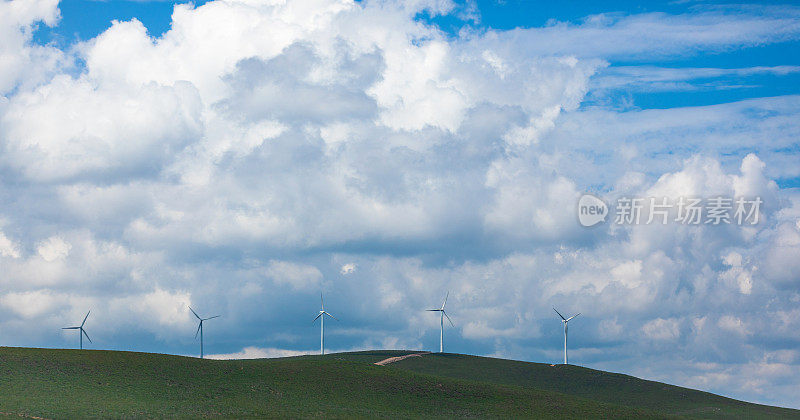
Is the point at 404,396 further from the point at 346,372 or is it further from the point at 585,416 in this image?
the point at 585,416

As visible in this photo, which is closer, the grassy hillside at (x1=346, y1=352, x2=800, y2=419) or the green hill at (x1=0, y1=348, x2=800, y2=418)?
the green hill at (x1=0, y1=348, x2=800, y2=418)

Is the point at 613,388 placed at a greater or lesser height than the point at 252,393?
greater

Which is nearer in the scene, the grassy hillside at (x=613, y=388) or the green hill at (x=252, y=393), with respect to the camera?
the green hill at (x=252, y=393)

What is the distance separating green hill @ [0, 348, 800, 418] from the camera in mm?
106812

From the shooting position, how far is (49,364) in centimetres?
12062

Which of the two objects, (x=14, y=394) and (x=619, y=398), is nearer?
(x=14, y=394)

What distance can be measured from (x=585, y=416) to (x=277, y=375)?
50.0 m

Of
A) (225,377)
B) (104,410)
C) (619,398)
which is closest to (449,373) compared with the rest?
(619,398)

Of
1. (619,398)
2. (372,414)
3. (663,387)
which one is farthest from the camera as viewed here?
(663,387)

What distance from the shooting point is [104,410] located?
10200 cm

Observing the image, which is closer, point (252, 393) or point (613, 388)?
point (252, 393)

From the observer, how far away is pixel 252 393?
123 metres

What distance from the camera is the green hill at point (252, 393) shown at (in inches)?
4205

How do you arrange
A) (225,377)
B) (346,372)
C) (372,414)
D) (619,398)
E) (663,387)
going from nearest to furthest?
(372,414)
(225,377)
(346,372)
(619,398)
(663,387)
